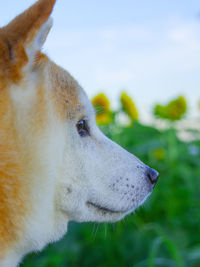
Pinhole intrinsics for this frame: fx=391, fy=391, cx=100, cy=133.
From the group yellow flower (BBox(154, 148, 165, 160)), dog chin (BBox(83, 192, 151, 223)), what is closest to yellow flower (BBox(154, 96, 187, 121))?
yellow flower (BBox(154, 148, 165, 160))

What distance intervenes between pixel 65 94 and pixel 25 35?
37 cm

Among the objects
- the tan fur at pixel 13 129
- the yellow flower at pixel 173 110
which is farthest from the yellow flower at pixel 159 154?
the tan fur at pixel 13 129

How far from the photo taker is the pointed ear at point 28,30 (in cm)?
150

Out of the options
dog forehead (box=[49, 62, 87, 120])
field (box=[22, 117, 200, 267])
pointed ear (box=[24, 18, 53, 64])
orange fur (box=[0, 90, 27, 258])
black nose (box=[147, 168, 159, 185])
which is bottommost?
field (box=[22, 117, 200, 267])

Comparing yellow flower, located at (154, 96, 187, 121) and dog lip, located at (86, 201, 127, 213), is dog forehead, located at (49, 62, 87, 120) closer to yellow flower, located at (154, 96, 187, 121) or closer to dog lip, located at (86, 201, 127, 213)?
dog lip, located at (86, 201, 127, 213)

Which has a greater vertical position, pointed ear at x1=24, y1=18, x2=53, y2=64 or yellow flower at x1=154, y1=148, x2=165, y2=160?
pointed ear at x1=24, y1=18, x2=53, y2=64

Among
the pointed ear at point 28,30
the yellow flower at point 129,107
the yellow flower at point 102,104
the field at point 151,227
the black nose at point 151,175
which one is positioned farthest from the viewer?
the yellow flower at point 129,107

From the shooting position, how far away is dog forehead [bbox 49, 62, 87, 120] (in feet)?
5.78

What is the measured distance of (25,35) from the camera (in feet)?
4.97

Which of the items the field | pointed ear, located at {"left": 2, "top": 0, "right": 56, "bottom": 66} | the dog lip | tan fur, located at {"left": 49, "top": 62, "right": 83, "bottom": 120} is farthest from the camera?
the field

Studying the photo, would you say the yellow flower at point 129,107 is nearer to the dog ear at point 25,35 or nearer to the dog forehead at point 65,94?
the dog forehead at point 65,94

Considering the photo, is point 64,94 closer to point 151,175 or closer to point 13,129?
point 13,129

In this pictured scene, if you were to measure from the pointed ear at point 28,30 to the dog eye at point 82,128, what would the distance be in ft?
1.37

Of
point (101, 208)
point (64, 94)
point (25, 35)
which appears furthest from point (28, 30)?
point (101, 208)
